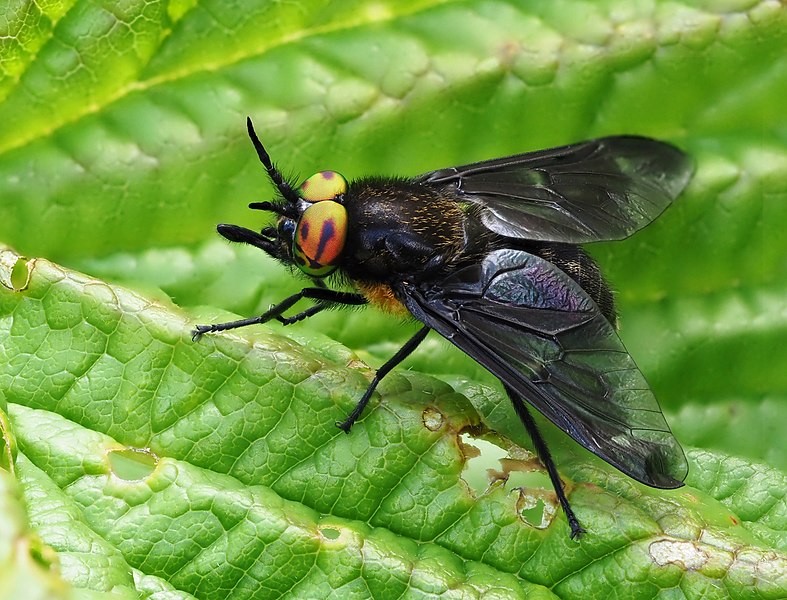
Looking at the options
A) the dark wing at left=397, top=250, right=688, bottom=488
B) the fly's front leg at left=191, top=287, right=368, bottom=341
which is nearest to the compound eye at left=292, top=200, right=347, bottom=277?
the fly's front leg at left=191, top=287, right=368, bottom=341

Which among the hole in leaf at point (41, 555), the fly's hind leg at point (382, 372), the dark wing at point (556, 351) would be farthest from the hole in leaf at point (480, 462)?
the hole in leaf at point (41, 555)

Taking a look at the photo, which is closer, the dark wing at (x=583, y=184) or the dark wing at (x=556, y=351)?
the dark wing at (x=556, y=351)

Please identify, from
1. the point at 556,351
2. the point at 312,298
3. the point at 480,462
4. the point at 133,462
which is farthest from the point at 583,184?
the point at 133,462

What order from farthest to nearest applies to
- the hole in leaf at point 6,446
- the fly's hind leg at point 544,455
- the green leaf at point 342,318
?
1. the fly's hind leg at point 544,455
2. the green leaf at point 342,318
3. the hole in leaf at point 6,446

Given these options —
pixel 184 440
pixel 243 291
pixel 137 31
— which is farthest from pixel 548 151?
pixel 184 440

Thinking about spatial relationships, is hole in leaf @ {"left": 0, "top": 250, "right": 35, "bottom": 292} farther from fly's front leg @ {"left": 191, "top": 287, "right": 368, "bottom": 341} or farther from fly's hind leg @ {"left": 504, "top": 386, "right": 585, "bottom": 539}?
fly's hind leg @ {"left": 504, "top": 386, "right": 585, "bottom": 539}

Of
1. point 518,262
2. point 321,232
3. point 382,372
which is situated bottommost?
point 382,372

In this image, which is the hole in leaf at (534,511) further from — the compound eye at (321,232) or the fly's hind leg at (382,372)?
the compound eye at (321,232)

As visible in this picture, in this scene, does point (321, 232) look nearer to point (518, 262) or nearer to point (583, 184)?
point (518, 262)
